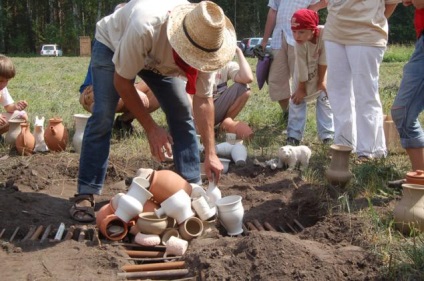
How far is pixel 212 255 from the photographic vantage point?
9.25ft

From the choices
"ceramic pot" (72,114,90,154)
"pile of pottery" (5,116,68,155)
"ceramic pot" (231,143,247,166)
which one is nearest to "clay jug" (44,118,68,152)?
"pile of pottery" (5,116,68,155)

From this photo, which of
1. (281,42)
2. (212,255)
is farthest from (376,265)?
(281,42)

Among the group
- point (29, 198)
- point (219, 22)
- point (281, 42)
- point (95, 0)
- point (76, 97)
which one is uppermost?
point (219, 22)

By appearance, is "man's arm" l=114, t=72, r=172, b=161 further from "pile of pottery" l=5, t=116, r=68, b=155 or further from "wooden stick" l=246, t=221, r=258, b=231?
"pile of pottery" l=5, t=116, r=68, b=155

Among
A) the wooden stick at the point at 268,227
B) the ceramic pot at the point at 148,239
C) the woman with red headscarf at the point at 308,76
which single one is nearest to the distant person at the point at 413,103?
the wooden stick at the point at 268,227

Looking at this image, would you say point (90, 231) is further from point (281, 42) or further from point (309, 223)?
point (281, 42)

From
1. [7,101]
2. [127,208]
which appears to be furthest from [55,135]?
[127,208]

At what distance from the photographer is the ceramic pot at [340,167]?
12.8 feet

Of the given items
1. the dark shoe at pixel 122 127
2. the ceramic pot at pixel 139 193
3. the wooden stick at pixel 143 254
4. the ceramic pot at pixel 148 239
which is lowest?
the dark shoe at pixel 122 127

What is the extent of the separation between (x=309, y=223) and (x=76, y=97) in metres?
6.13

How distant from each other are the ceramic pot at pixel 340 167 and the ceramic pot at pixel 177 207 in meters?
1.20

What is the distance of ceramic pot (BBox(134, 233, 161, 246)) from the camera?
3135 millimetres

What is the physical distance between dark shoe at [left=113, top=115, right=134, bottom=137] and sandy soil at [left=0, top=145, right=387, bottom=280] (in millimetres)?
1330

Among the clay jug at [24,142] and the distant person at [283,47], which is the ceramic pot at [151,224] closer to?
the clay jug at [24,142]
